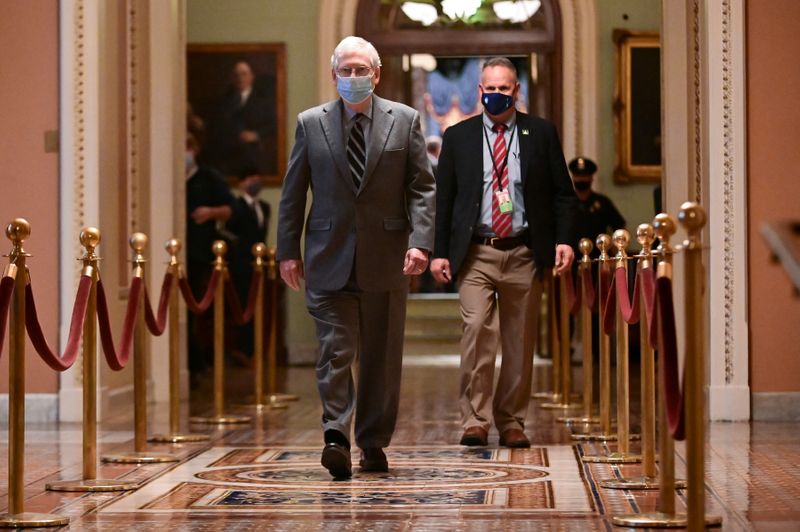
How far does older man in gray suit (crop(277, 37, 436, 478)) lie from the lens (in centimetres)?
648

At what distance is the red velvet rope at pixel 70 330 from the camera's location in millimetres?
5768

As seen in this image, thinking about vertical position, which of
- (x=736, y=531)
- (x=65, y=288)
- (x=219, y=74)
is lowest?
(x=736, y=531)

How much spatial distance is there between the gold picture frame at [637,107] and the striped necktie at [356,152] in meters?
9.08

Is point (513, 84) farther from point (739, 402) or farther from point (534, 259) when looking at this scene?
point (739, 402)

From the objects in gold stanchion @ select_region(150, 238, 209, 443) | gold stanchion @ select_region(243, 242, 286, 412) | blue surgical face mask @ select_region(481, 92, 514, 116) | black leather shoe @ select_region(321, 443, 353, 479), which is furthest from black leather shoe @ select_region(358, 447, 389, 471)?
gold stanchion @ select_region(243, 242, 286, 412)

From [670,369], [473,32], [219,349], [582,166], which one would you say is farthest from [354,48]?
[473,32]

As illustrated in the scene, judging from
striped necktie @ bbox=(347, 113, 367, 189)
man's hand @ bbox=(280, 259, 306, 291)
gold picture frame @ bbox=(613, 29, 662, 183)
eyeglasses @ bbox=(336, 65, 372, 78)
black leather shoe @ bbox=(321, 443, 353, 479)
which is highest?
gold picture frame @ bbox=(613, 29, 662, 183)

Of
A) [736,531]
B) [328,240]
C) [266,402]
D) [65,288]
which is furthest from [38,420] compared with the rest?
[736,531]

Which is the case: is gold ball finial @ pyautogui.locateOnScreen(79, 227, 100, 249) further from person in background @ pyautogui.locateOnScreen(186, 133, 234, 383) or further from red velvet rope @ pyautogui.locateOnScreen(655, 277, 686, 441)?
person in background @ pyautogui.locateOnScreen(186, 133, 234, 383)

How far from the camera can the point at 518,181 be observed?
7.87 meters

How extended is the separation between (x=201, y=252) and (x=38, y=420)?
4.30m

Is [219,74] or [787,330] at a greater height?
[219,74]

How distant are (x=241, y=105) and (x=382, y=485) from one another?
403 inches

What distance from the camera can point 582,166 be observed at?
43.3 feet
